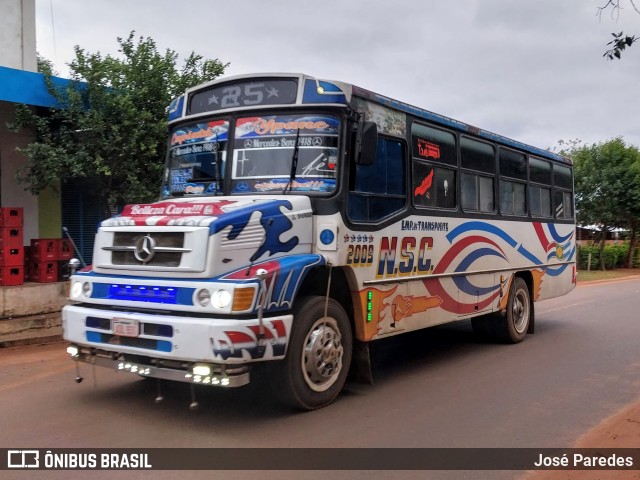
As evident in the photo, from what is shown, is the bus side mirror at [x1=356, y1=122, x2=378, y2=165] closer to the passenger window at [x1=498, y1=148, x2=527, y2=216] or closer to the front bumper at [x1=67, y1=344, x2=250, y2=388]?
the front bumper at [x1=67, y1=344, x2=250, y2=388]

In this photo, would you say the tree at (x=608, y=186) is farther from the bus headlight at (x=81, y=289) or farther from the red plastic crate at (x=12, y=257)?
the bus headlight at (x=81, y=289)

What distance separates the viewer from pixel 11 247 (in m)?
10.1

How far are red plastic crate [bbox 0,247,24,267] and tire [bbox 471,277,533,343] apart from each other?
7.66 metres

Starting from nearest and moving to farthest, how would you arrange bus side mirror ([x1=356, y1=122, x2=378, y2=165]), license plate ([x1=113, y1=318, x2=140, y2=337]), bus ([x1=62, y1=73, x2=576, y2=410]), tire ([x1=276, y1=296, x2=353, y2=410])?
bus ([x1=62, y1=73, x2=576, y2=410]) < license plate ([x1=113, y1=318, x2=140, y2=337]) < tire ([x1=276, y1=296, x2=353, y2=410]) < bus side mirror ([x1=356, y1=122, x2=378, y2=165])

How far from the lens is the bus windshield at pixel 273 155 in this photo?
594 cm

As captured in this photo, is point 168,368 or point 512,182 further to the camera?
point 512,182

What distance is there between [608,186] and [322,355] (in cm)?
2791

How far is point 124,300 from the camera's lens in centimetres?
530

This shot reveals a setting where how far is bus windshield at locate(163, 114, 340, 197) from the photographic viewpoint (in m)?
5.94

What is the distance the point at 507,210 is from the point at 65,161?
7.33 m

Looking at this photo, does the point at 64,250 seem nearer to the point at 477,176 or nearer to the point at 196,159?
the point at 196,159

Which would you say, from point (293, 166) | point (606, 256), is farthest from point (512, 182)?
point (606, 256)

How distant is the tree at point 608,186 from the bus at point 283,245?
80.7 feet

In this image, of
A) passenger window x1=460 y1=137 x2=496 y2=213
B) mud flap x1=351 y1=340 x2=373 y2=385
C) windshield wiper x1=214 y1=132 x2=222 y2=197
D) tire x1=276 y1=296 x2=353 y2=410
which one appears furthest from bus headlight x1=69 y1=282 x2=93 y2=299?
passenger window x1=460 y1=137 x2=496 y2=213
